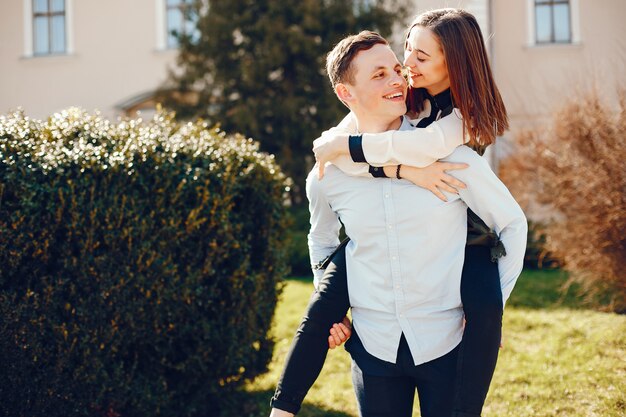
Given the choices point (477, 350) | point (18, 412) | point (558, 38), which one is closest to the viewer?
point (477, 350)

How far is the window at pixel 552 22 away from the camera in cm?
1459

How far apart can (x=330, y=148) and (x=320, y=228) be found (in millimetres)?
383

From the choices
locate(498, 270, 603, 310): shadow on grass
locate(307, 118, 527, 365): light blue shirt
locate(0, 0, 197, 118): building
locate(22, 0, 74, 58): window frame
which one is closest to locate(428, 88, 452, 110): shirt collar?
locate(307, 118, 527, 365): light blue shirt

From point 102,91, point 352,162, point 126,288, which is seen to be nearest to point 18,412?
point 126,288

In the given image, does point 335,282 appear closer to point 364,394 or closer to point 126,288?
point 364,394

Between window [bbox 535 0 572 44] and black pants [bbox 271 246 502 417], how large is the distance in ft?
44.3

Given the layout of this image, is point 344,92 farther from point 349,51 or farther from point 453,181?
point 453,181

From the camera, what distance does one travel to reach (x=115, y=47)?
1606 centimetres

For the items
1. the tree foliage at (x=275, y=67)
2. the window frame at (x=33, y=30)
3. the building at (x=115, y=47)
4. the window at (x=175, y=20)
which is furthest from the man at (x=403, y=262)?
the window frame at (x=33, y=30)

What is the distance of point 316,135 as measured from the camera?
40.2 feet

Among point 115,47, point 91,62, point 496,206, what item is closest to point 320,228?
point 496,206

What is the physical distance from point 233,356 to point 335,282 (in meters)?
1.82

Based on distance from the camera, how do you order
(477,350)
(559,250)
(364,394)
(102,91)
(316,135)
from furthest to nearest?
(102,91)
(316,135)
(559,250)
(364,394)
(477,350)

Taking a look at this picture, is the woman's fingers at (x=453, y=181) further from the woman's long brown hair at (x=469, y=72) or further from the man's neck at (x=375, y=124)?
the man's neck at (x=375, y=124)
